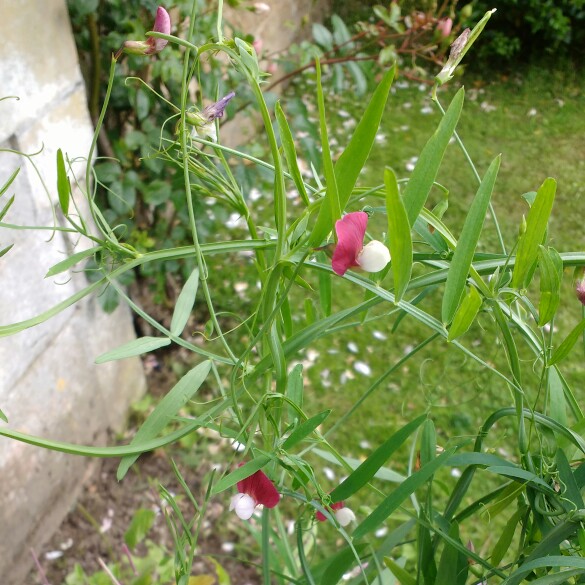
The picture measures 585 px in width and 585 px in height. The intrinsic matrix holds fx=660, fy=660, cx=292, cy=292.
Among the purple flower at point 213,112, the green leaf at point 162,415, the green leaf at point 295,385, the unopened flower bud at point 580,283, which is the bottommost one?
the green leaf at point 295,385

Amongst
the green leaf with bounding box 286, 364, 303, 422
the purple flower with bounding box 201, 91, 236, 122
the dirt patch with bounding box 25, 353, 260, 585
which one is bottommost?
the dirt patch with bounding box 25, 353, 260, 585

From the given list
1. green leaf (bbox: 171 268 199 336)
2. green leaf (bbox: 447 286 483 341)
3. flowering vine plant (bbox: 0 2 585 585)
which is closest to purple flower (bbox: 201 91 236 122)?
flowering vine plant (bbox: 0 2 585 585)

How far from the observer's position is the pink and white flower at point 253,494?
472 millimetres

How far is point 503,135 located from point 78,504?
88.8 inches

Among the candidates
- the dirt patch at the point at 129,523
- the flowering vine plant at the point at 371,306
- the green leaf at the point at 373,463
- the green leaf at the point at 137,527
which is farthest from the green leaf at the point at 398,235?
the dirt patch at the point at 129,523

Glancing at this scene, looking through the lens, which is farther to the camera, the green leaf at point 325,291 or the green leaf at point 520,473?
the green leaf at point 325,291

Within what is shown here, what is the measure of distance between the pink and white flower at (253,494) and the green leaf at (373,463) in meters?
0.05

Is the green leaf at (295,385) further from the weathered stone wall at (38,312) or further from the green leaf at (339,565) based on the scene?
the weathered stone wall at (38,312)

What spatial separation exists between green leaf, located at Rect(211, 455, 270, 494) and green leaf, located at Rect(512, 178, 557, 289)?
20 cm

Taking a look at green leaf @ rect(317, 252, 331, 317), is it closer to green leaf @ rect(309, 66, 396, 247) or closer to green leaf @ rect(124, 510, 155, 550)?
green leaf @ rect(309, 66, 396, 247)

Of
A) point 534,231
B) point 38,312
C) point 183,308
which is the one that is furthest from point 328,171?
point 38,312

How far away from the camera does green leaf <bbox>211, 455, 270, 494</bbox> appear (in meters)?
0.42

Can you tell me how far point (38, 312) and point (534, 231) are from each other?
3.28 ft

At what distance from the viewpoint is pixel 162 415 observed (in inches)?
18.1
